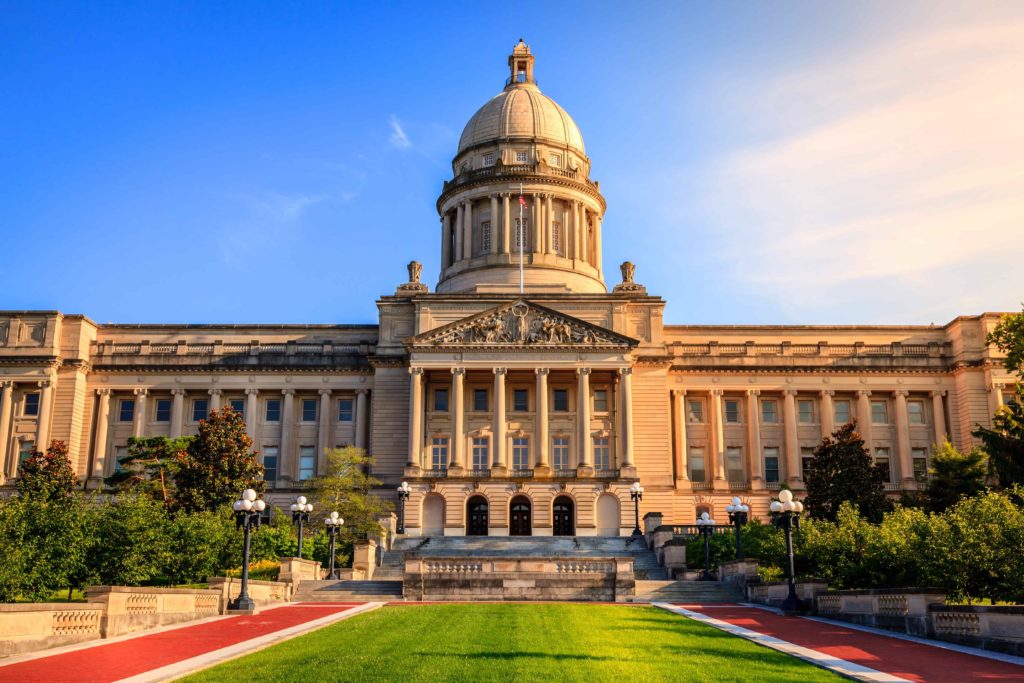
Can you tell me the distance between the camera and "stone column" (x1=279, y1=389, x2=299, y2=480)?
229 feet

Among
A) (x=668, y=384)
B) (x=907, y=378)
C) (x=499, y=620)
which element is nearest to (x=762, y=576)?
(x=499, y=620)

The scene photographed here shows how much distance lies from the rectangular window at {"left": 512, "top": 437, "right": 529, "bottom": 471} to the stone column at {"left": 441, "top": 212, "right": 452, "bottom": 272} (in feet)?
66.2

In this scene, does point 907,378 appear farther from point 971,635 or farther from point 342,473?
point 971,635

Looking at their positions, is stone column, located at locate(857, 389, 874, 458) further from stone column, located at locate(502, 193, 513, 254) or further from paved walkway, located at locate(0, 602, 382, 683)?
paved walkway, located at locate(0, 602, 382, 683)

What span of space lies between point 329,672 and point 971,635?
44.9 feet

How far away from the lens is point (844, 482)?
55.2 metres

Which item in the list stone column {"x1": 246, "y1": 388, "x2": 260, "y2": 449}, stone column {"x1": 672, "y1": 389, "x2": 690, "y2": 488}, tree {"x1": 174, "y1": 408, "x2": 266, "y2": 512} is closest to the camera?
tree {"x1": 174, "y1": 408, "x2": 266, "y2": 512}

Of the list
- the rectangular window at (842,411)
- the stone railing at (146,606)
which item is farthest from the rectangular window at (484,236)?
the stone railing at (146,606)

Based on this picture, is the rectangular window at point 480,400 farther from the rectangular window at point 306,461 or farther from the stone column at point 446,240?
the stone column at point 446,240

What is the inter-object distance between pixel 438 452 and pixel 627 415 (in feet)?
40.9

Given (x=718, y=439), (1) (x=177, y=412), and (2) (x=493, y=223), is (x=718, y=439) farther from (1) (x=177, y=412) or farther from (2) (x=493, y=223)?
(1) (x=177, y=412)

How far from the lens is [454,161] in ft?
281

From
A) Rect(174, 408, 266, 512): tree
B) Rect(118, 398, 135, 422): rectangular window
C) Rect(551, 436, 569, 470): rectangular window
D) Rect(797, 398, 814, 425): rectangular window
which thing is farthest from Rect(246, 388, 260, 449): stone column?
Rect(797, 398, 814, 425): rectangular window

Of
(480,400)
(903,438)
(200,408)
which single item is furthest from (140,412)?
(903,438)
